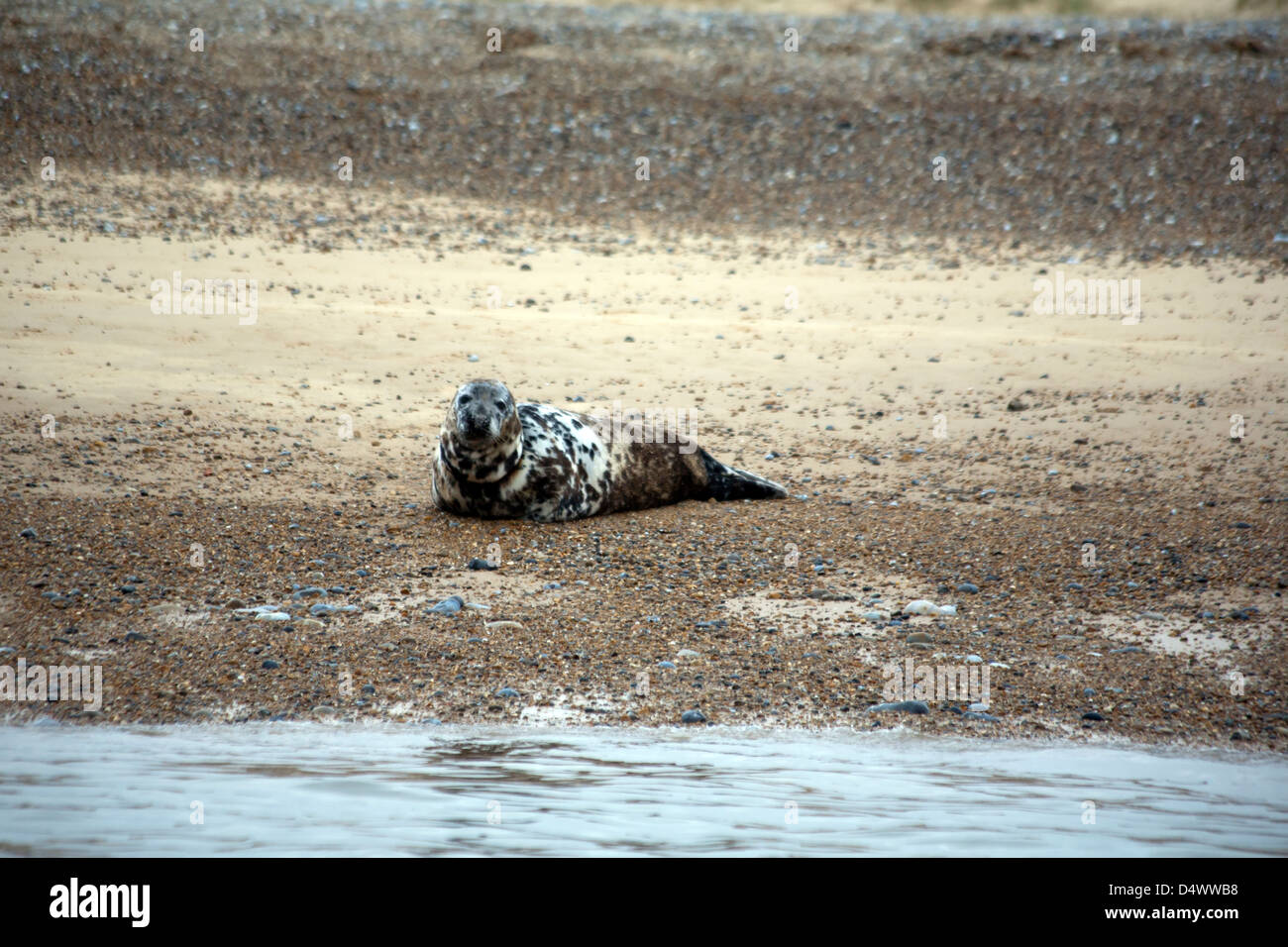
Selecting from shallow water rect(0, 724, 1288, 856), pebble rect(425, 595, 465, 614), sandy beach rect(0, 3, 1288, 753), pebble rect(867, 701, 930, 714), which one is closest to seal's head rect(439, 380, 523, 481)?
sandy beach rect(0, 3, 1288, 753)

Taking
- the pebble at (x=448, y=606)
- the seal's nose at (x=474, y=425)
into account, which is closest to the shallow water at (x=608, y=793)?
the pebble at (x=448, y=606)

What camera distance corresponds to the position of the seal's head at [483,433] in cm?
653

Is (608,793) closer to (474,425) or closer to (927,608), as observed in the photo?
(927,608)

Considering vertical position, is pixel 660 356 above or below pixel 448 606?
above

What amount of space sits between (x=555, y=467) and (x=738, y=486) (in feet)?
4.08

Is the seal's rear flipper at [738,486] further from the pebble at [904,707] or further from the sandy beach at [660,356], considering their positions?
the pebble at [904,707]

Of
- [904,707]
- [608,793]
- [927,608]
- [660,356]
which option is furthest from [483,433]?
[660,356]

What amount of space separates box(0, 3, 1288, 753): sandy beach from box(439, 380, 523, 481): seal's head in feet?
1.20

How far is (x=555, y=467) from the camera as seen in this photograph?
6.85m

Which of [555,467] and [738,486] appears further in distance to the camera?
[738,486]

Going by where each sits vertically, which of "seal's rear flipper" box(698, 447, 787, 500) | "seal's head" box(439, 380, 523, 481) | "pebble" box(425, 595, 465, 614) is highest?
"seal's head" box(439, 380, 523, 481)

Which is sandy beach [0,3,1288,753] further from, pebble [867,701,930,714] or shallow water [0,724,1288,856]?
shallow water [0,724,1288,856]

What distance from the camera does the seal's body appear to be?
6.68m

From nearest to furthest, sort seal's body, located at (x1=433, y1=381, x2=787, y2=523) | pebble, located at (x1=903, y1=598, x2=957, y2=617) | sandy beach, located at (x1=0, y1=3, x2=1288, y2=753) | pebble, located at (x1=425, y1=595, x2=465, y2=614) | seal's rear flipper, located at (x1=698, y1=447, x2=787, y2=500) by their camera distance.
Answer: sandy beach, located at (x1=0, y1=3, x2=1288, y2=753) → pebble, located at (x1=425, y1=595, x2=465, y2=614) → pebble, located at (x1=903, y1=598, x2=957, y2=617) → seal's body, located at (x1=433, y1=381, x2=787, y2=523) → seal's rear flipper, located at (x1=698, y1=447, x2=787, y2=500)
